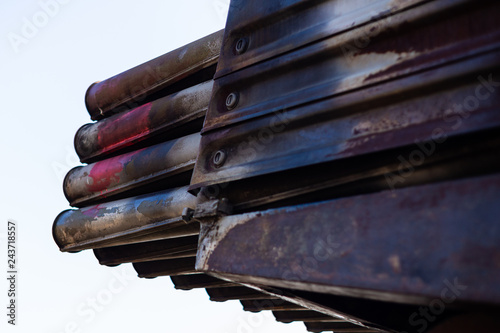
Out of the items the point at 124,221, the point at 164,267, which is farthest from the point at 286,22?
the point at 164,267

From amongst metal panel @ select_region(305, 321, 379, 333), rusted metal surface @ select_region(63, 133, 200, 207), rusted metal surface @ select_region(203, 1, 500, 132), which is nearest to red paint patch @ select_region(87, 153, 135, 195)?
rusted metal surface @ select_region(63, 133, 200, 207)

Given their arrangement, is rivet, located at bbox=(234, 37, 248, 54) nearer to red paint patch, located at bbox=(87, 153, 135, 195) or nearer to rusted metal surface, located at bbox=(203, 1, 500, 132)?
rusted metal surface, located at bbox=(203, 1, 500, 132)

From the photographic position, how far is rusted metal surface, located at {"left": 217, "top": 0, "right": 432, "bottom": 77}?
5.59 ft

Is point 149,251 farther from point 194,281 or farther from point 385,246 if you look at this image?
point 385,246

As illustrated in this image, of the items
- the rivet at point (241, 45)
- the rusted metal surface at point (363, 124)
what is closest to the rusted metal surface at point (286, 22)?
the rivet at point (241, 45)

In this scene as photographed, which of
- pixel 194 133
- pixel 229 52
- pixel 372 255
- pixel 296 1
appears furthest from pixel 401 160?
pixel 194 133

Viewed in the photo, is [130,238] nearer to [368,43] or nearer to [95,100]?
[95,100]

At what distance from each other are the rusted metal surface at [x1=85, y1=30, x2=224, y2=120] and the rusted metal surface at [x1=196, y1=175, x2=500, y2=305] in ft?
4.05

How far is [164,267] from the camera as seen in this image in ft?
10.8

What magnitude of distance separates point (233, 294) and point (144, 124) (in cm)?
141

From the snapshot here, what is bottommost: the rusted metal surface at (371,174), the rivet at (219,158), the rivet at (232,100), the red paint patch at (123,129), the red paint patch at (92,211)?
the rusted metal surface at (371,174)

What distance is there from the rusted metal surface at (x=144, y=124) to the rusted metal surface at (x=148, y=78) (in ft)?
0.36

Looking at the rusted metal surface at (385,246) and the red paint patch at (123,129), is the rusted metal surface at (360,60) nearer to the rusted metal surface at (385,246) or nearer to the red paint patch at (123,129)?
the rusted metal surface at (385,246)

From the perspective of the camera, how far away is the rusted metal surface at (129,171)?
96.7 inches
